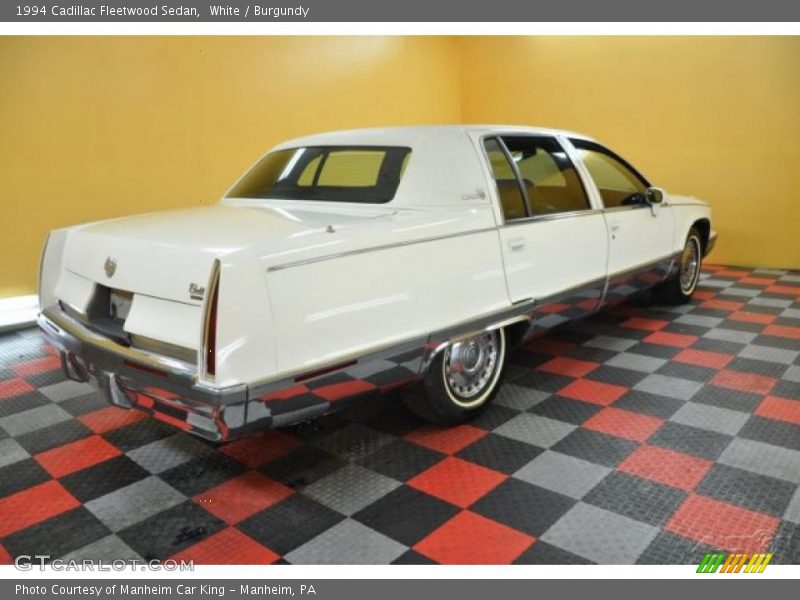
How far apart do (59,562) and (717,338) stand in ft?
14.0

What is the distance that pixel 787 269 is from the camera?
676 cm

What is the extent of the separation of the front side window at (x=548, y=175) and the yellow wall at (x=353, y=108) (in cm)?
344

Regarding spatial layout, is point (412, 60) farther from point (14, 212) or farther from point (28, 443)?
point (28, 443)

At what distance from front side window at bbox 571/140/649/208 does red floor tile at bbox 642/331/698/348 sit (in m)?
1.00

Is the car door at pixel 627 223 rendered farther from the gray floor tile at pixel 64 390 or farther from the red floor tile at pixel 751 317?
the gray floor tile at pixel 64 390

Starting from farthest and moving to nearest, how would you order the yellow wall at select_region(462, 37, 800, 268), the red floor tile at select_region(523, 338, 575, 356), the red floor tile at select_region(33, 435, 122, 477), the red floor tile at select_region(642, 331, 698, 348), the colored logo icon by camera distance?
the yellow wall at select_region(462, 37, 800, 268), the red floor tile at select_region(642, 331, 698, 348), the red floor tile at select_region(523, 338, 575, 356), the red floor tile at select_region(33, 435, 122, 477), the colored logo icon

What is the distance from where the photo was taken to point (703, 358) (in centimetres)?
406

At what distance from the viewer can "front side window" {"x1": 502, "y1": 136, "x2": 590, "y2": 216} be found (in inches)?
140

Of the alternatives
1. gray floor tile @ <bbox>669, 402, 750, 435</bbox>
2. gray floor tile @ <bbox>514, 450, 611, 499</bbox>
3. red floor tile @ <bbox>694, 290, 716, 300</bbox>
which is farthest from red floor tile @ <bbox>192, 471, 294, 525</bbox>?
red floor tile @ <bbox>694, 290, 716, 300</bbox>

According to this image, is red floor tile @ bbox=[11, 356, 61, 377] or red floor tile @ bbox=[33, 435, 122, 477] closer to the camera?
red floor tile @ bbox=[33, 435, 122, 477]

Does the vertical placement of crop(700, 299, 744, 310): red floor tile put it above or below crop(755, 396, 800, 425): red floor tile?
above

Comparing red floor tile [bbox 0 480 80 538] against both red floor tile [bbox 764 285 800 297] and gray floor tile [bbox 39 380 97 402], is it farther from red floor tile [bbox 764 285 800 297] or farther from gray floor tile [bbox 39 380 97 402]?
red floor tile [bbox 764 285 800 297]

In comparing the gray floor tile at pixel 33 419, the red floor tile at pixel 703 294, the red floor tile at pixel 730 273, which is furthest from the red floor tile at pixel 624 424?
the red floor tile at pixel 730 273

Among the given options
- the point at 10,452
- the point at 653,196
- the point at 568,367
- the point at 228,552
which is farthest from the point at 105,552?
the point at 653,196
